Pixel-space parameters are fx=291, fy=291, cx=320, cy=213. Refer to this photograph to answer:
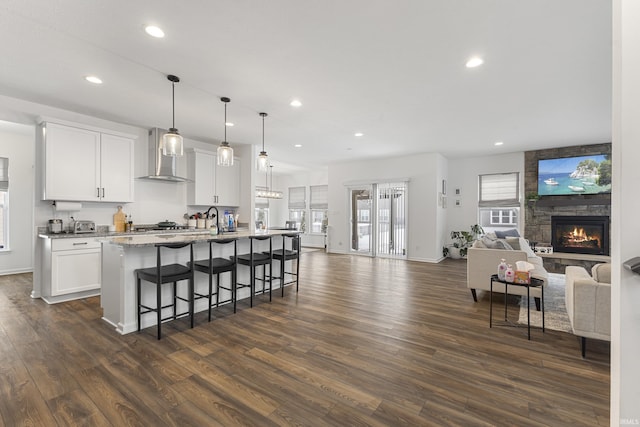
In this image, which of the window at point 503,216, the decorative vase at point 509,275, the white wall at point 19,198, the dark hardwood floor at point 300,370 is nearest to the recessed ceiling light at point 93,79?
the dark hardwood floor at point 300,370

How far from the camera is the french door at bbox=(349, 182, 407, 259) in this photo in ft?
26.4

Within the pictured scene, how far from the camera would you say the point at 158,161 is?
521cm

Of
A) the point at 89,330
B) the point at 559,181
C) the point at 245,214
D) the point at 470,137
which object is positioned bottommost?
the point at 89,330

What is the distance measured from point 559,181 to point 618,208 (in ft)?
23.3

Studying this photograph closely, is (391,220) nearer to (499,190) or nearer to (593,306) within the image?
(499,190)

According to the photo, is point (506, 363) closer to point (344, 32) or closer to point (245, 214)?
point (344, 32)

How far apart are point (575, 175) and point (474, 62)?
220 inches

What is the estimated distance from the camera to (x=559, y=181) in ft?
22.1

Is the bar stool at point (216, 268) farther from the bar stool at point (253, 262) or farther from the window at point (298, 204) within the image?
the window at point (298, 204)

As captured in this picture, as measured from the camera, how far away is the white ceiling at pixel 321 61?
2260 millimetres

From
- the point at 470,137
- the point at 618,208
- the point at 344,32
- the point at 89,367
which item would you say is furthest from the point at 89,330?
the point at 470,137

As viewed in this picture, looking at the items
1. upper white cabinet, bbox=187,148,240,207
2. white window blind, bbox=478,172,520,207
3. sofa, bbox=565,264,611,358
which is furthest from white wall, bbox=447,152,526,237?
upper white cabinet, bbox=187,148,240,207

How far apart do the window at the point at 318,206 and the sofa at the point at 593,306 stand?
8.35m

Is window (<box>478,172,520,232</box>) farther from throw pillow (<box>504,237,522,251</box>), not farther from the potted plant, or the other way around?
throw pillow (<box>504,237,522,251</box>)
